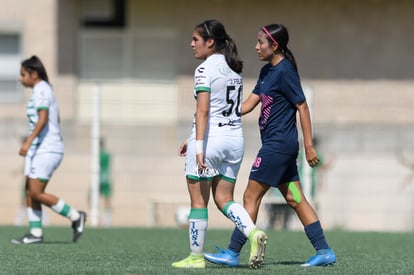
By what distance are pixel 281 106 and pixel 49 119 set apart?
3.85 metres

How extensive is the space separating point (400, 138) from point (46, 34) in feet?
26.6

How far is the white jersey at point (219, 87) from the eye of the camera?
30.5 feet

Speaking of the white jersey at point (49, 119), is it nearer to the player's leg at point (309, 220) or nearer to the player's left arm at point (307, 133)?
the player's leg at point (309, 220)

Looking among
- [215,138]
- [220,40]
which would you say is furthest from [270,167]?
[220,40]

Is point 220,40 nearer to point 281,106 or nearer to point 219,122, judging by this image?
point 219,122

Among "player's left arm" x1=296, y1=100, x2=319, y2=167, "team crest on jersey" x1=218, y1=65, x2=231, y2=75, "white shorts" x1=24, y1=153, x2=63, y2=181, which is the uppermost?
"team crest on jersey" x1=218, y1=65, x2=231, y2=75

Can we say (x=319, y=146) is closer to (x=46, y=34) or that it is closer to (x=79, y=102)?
(x=79, y=102)

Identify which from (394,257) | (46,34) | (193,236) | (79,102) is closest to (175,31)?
(46,34)

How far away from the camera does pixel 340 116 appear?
71.5 feet

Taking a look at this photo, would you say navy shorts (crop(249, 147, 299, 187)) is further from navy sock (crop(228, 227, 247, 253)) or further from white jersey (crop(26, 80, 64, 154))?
white jersey (crop(26, 80, 64, 154))

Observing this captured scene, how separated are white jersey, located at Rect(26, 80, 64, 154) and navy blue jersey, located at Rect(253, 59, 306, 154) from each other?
142 inches

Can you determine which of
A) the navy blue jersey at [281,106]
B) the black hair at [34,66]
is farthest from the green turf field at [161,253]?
the black hair at [34,66]

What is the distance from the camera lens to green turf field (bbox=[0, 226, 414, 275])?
9387mm

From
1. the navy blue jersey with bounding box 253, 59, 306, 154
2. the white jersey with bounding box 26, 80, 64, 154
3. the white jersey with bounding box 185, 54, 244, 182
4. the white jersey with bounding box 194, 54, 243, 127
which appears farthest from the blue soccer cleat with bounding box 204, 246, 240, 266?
the white jersey with bounding box 26, 80, 64, 154
